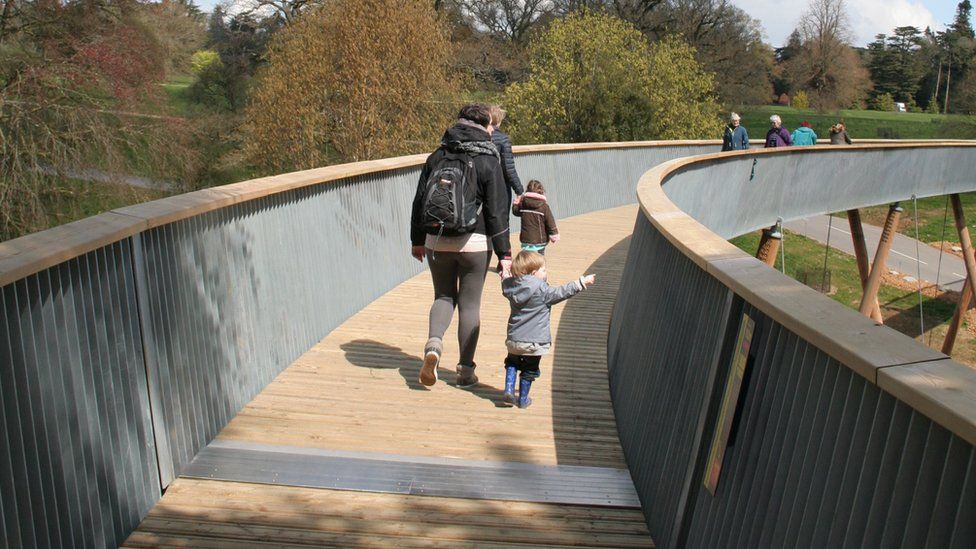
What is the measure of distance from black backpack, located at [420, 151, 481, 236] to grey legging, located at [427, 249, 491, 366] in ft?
0.85

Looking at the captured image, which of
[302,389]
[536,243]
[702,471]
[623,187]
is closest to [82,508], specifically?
[702,471]

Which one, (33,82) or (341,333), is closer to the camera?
(341,333)

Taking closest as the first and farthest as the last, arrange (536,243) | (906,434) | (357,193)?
(906,434)
(357,193)
(536,243)

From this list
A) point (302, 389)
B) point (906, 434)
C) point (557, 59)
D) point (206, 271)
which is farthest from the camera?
point (557, 59)

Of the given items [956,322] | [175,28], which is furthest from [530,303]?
[175,28]

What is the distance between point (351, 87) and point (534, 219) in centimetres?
2746

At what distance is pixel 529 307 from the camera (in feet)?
20.6

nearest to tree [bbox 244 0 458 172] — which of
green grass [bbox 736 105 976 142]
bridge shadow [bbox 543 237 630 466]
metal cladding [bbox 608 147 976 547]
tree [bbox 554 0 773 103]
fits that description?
tree [bbox 554 0 773 103]

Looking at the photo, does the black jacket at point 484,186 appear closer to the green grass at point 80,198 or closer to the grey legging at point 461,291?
the grey legging at point 461,291

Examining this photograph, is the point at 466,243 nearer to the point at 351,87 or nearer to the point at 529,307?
the point at 529,307

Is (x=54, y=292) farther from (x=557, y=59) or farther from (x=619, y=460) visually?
(x=557, y=59)

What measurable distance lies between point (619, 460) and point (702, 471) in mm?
1796

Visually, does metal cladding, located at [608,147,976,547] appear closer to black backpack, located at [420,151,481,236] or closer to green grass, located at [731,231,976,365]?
black backpack, located at [420,151,481,236]

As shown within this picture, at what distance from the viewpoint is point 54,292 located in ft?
12.2
